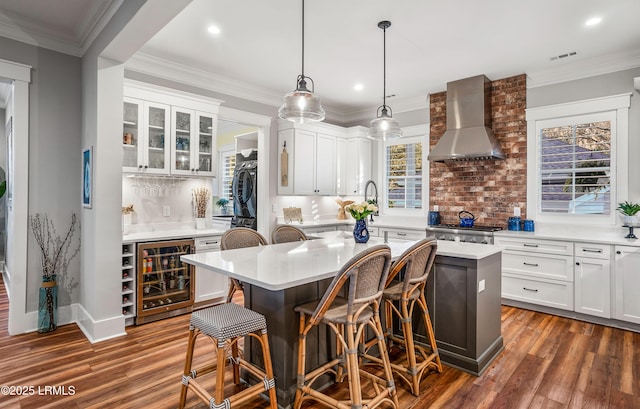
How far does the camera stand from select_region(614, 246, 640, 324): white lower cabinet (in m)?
3.45

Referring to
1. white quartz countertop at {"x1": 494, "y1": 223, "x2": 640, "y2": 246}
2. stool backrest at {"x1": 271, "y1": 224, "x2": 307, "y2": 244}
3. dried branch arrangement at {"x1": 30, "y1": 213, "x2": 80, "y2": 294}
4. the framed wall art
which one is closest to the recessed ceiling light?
white quartz countertop at {"x1": 494, "y1": 223, "x2": 640, "y2": 246}

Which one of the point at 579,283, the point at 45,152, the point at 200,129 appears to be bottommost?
the point at 579,283

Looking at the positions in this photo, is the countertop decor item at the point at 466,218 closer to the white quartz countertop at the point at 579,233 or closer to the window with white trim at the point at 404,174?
the white quartz countertop at the point at 579,233

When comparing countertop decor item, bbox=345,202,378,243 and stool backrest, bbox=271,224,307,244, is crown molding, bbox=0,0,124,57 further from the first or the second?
countertop decor item, bbox=345,202,378,243

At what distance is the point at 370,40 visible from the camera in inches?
141

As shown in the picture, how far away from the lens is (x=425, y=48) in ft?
12.4

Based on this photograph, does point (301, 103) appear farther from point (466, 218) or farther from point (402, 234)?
point (466, 218)

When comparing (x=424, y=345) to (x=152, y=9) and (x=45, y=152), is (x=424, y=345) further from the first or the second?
(x=45, y=152)

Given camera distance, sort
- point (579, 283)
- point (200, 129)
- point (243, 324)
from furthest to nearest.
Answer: point (200, 129) → point (579, 283) → point (243, 324)

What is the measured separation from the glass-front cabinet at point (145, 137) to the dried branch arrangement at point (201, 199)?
605 millimetres

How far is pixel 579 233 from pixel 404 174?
257cm

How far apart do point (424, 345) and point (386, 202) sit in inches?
137

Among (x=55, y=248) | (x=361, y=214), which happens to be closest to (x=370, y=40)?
(x=361, y=214)

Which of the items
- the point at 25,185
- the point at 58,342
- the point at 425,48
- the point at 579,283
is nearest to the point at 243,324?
the point at 58,342
